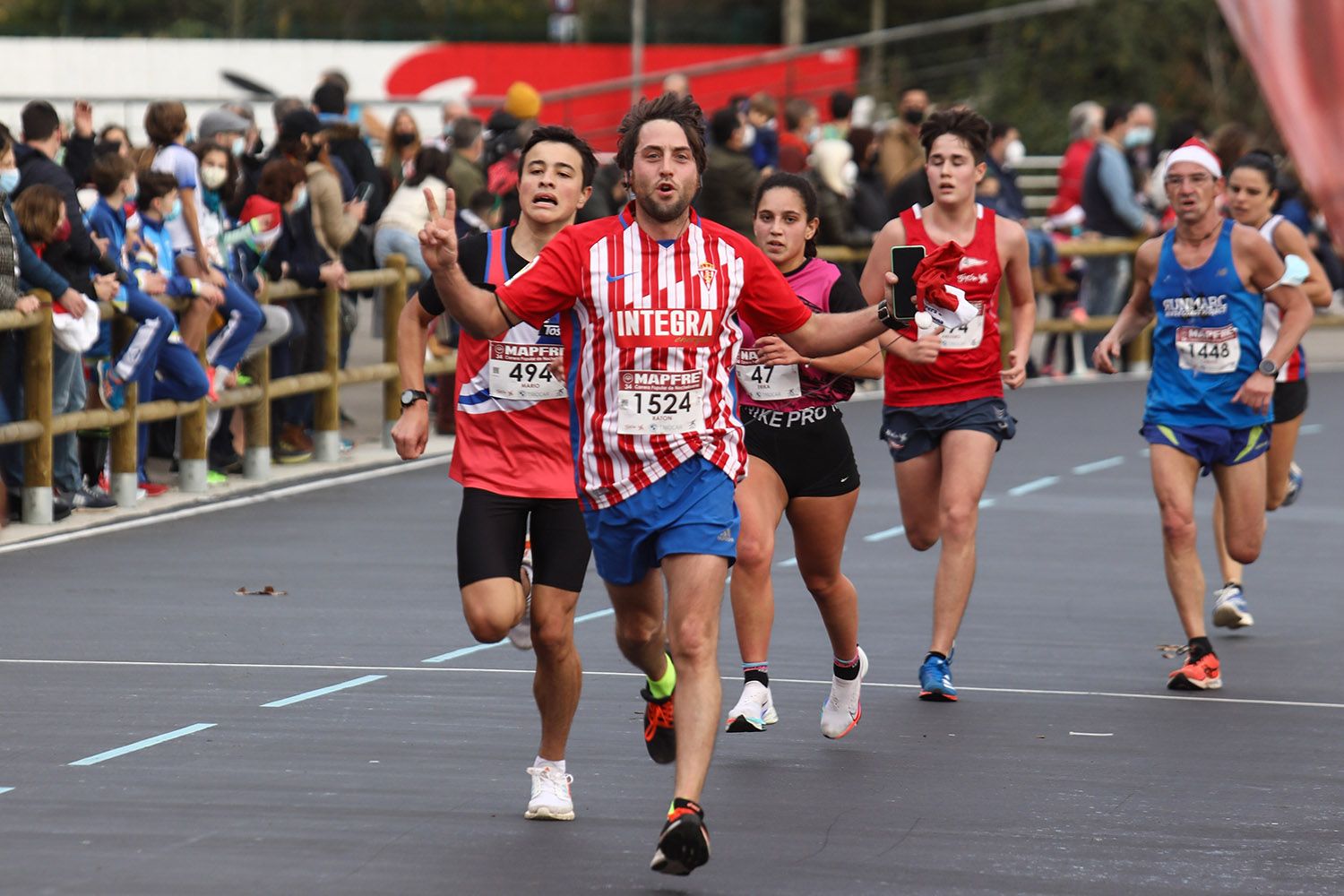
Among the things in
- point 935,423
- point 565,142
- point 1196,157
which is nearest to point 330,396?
point 935,423

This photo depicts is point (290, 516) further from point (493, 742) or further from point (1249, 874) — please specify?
point (1249, 874)

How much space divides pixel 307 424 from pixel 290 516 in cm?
286

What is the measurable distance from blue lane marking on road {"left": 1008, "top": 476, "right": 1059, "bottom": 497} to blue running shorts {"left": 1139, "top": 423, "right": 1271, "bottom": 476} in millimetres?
5682

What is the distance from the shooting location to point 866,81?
37719 millimetres

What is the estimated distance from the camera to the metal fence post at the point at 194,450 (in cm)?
1345

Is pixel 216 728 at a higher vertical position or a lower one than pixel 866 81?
lower

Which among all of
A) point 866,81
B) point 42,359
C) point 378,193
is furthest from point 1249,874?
point 866,81

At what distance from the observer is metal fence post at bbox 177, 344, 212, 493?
13.5 meters

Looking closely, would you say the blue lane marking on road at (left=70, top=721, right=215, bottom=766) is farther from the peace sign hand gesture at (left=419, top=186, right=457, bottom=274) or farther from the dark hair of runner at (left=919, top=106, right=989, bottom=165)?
the dark hair of runner at (left=919, top=106, right=989, bottom=165)

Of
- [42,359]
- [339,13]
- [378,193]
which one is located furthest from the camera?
[339,13]

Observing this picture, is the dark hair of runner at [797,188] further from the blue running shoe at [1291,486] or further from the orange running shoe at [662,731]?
the blue running shoe at [1291,486]

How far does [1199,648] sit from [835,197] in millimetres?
11780

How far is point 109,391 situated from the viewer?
41.4ft

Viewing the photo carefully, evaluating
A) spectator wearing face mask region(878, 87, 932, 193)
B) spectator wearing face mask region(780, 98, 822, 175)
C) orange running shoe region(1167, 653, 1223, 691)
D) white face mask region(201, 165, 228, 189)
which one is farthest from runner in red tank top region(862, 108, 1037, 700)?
spectator wearing face mask region(878, 87, 932, 193)
